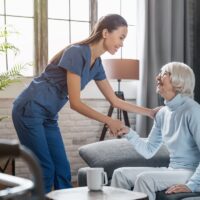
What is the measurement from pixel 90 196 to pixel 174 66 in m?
0.83

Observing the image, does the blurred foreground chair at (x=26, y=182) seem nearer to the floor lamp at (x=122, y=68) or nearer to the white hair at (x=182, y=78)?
the white hair at (x=182, y=78)

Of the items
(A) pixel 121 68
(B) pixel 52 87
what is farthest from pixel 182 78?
(A) pixel 121 68

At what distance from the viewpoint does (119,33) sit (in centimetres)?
237

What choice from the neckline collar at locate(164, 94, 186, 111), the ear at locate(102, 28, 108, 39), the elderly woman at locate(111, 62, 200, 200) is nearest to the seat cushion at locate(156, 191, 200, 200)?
the elderly woman at locate(111, 62, 200, 200)

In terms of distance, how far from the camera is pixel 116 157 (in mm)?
2793

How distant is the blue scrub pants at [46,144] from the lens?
2.30 meters

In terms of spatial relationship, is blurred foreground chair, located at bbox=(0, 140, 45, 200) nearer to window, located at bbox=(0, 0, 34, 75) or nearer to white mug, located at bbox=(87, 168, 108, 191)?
white mug, located at bbox=(87, 168, 108, 191)

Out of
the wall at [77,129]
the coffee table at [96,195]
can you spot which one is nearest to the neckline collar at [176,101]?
the coffee table at [96,195]

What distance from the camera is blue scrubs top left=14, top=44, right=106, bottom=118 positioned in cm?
231

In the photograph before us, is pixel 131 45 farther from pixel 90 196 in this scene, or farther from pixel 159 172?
pixel 90 196

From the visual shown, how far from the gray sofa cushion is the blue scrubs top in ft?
1.78

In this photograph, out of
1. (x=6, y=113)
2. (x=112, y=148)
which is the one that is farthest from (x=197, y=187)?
(x=6, y=113)

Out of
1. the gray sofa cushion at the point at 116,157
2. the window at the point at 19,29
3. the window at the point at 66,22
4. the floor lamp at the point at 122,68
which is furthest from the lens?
the window at the point at 66,22

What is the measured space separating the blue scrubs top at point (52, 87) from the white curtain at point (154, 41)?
2.44 meters
